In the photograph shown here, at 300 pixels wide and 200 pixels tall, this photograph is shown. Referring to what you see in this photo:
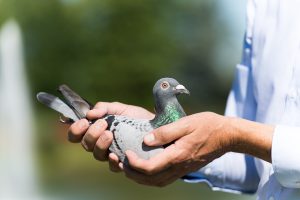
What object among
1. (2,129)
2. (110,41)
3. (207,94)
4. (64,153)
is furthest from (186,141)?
(207,94)

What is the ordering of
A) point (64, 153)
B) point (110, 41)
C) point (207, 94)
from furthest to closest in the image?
point (207, 94)
point (110, 41)
point (64, 153)

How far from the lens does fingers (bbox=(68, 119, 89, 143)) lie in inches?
89.1

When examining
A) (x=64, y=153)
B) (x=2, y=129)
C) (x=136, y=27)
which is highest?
(x=136, y=27)

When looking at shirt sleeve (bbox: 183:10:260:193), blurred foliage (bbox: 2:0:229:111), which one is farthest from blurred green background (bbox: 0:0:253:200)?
shirt sleeve (bbox: 183:10:260:193)

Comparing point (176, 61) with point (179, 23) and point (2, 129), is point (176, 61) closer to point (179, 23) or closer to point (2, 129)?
point (179, 23)

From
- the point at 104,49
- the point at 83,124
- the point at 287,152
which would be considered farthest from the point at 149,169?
the point at 104,49

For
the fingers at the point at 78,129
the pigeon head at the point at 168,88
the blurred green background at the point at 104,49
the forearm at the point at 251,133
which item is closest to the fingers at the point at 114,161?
the fingers at the point at 78,129

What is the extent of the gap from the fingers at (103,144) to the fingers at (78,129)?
0.20ft

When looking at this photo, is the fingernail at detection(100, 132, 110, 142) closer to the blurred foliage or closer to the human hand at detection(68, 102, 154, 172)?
the human hand at detection(68, 102, 154, 172)

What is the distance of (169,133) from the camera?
2.11 metres

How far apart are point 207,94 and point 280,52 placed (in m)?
24.3

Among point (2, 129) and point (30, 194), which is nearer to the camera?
point (30, 194)

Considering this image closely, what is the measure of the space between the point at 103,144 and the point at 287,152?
0.52 m

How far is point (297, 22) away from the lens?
7.65ft
